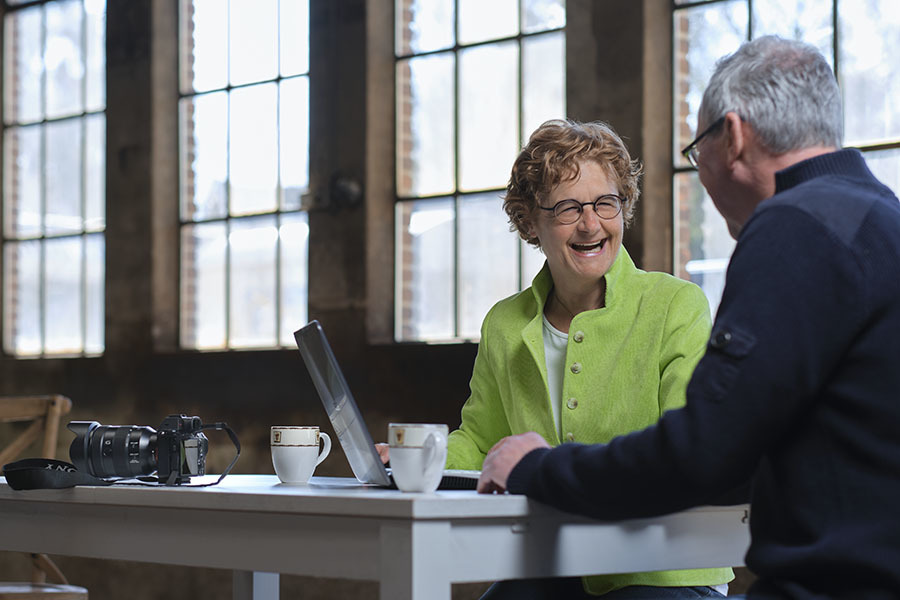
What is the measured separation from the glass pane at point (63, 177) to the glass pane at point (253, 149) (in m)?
1.14

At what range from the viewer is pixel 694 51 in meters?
4.64

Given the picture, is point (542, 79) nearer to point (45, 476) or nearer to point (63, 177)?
point (63, 177)

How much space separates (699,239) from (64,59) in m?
4.11

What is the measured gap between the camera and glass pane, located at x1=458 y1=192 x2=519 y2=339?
16.9 feet

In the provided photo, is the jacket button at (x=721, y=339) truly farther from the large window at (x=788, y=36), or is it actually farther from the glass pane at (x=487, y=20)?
the glass pane at (x=487, y=20)

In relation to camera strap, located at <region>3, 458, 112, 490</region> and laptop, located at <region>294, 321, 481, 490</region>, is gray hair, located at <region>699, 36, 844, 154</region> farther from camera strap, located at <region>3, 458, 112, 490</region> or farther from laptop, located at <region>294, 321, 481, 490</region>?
camera strap, located at <region>3, 458, 112, 490</region>

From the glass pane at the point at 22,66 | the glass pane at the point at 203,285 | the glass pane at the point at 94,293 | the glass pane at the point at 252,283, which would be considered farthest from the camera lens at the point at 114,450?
the glass pane at the point at 22,66

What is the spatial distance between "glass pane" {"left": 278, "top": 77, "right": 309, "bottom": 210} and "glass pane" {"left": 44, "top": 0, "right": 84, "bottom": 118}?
1.56 metres

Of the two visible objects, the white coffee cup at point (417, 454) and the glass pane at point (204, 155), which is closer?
the white coffee cup at point (417, 454)

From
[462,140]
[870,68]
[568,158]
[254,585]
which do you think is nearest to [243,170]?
[462,140]

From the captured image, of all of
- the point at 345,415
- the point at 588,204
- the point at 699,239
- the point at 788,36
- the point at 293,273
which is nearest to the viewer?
the point at 345,415

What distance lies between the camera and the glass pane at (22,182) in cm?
697

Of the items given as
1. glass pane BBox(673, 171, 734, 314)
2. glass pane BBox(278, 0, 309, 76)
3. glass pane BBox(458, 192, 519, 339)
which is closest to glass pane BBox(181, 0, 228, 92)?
glass pane BBox(278, 0, 309, 76)

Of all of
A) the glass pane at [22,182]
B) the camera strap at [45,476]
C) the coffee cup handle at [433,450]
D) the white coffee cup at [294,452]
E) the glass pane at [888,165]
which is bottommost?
the camera strap at [45,476]
